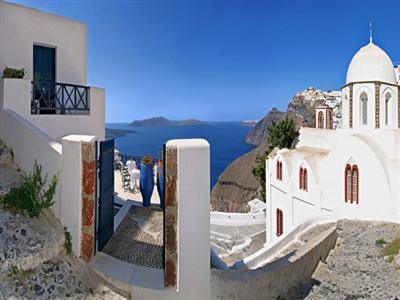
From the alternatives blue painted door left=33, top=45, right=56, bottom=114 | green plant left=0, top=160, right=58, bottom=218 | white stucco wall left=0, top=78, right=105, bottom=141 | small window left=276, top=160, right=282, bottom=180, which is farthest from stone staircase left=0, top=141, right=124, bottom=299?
small window left=276, top=160, right=282, bottom=180

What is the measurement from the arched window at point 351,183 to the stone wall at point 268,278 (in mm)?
7222

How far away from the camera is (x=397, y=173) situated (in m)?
14.3

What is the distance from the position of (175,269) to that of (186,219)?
2.67ft

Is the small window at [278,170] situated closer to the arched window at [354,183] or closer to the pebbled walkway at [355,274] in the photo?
the arched window at [354,183]

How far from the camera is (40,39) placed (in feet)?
32.1

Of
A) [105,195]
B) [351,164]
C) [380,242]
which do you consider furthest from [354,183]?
[105,195]

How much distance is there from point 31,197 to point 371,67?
745 inches

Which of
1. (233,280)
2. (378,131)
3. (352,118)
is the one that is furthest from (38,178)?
(352,118)

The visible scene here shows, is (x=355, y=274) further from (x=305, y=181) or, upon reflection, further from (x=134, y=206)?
(x=305, y=181)

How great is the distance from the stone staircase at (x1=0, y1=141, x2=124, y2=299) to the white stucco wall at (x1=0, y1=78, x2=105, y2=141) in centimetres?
243

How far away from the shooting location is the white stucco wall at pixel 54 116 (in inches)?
287

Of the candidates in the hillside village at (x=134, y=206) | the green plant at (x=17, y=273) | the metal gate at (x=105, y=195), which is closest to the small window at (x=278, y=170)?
the hillside village at (x=134, y=206)

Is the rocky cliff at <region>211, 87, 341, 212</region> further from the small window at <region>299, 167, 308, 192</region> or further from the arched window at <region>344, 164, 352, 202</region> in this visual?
the arched window at <region>344, 164, 352, 202</region>

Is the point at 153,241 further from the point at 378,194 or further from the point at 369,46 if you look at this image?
the point at 369,46
